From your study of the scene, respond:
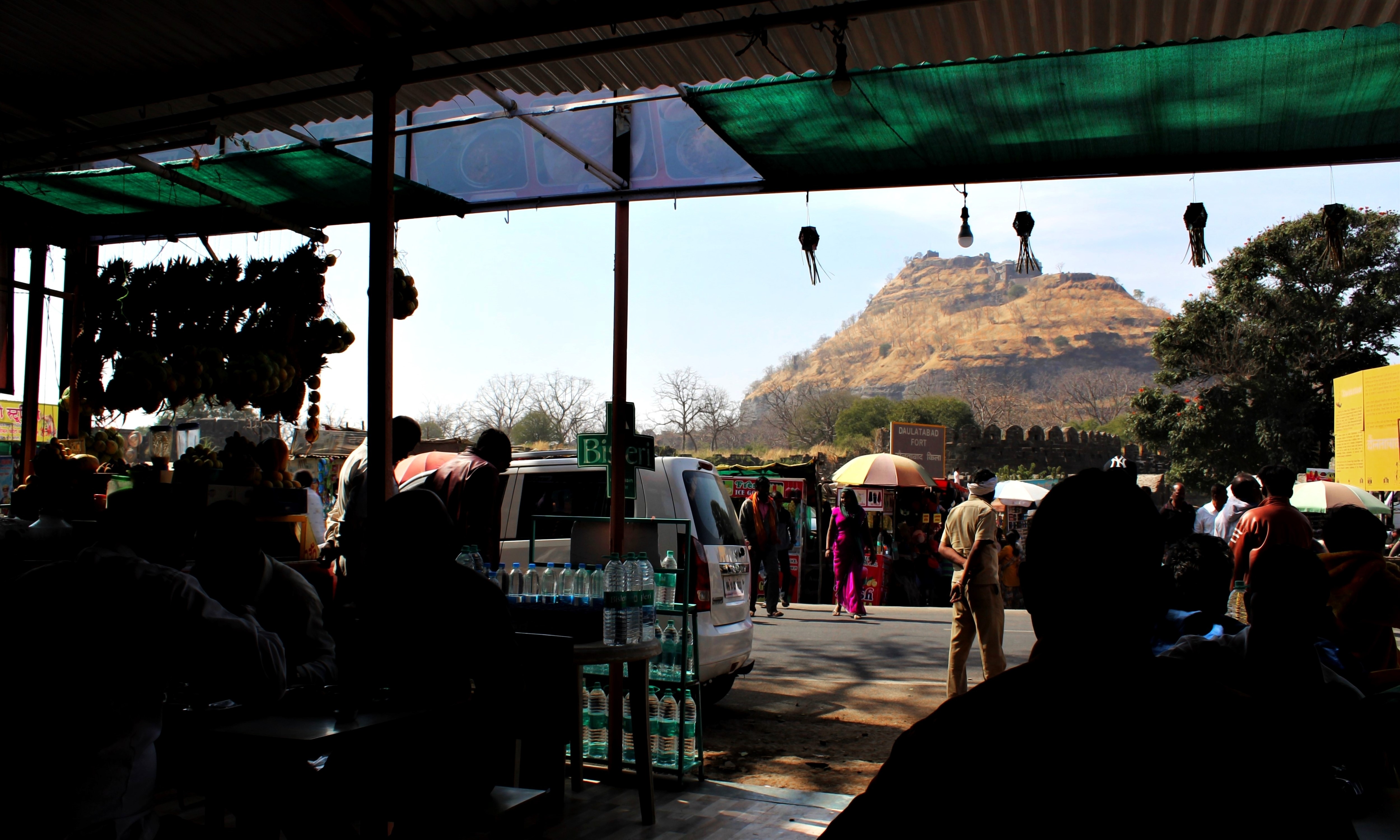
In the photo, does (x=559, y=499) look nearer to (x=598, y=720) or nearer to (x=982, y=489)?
(x=598, y=720)

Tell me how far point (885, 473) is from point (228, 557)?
13.7m

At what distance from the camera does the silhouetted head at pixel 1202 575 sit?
12.2 ft

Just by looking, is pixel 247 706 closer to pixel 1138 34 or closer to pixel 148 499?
pixel 148 499

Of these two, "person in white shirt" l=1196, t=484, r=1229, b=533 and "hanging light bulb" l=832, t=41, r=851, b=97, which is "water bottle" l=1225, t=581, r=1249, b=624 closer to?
"hanging light bulb" l=832, t=41, r=851, b=97

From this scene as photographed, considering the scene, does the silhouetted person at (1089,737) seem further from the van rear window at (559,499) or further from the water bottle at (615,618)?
the van rear window at (559,499)

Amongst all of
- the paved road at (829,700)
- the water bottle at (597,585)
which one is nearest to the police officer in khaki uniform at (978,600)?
the paved road at (829,700)

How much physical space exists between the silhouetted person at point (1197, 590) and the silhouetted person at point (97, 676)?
129 inches

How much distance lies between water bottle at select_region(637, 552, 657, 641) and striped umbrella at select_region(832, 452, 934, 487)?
11322mm

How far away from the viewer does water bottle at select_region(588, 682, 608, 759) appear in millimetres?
5309

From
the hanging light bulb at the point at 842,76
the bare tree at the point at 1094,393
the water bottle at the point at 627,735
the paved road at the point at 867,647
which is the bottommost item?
the paved road at the point at 867,647

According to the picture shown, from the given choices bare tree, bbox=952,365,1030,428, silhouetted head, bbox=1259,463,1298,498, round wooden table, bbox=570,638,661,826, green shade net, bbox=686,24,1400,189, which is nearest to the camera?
green shade net, bbox=686,24,1400,189

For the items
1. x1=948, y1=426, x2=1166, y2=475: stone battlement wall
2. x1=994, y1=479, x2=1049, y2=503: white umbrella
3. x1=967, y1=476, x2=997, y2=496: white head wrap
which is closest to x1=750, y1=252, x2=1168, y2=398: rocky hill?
x1=948, y1=426, x2=1166, y2=475: stone battlement wall

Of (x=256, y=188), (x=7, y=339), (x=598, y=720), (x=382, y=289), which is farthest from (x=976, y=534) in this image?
(x=7, y=339)

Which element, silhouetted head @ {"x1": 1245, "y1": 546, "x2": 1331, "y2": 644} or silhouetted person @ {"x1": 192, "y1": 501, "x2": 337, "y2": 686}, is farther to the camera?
silhouetted person @ {"x1": 192, "y1": 501, "x2": 337, "y2": 686}
